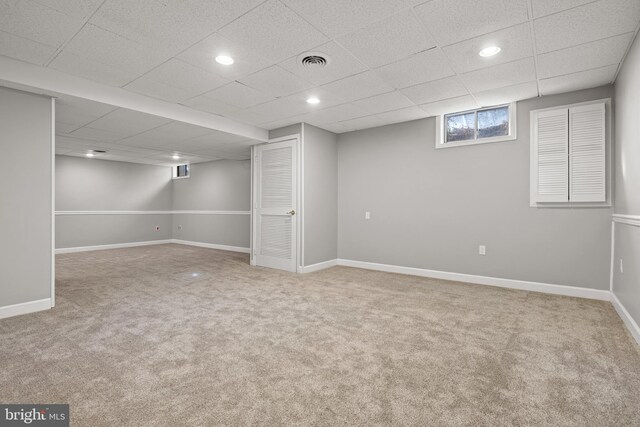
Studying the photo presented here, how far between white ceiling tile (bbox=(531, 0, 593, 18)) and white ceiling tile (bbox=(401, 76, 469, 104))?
1130mm

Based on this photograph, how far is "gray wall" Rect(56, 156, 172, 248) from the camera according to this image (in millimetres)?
7539

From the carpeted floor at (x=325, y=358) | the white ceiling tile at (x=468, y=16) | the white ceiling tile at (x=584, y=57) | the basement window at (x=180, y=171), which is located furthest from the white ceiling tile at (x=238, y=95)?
the basement window at (x=180, y=171)

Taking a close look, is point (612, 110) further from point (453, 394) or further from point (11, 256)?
→ point (11, 256)

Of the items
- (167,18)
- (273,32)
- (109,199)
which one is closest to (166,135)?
(167,18)

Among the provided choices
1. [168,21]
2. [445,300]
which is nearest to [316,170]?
[445,300]

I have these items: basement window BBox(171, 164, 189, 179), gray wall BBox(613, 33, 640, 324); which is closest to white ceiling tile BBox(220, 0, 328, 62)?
gray wall BBox(613, 33, 640, 324)

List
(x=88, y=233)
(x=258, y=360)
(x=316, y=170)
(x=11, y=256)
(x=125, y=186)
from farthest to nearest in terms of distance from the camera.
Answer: (x=125, y=186) < (x=88, y=233) < (x=316, y=170) < (x=11, y=256) < (x=258, y=360)

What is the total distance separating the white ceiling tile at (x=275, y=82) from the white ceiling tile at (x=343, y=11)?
87 centimetres

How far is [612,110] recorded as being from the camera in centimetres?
347

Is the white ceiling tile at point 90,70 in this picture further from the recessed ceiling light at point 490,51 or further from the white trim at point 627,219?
the white trim at point 627,219

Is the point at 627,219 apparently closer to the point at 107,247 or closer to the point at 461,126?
the point at 461,126

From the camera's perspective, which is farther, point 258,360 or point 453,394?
point 258,360

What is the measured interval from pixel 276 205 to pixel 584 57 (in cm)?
438

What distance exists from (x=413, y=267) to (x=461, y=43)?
10.8ft
